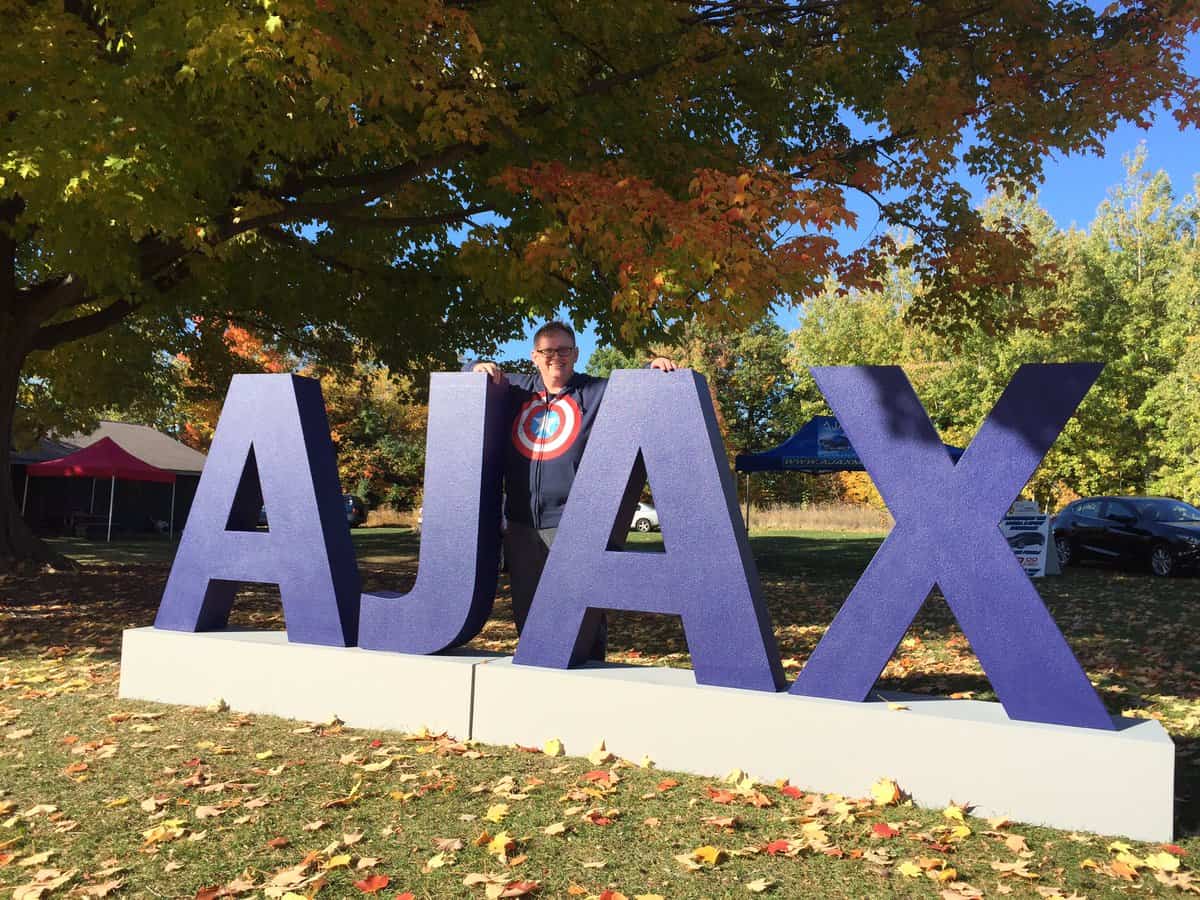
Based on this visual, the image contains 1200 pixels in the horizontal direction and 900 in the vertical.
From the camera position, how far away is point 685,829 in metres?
3.55

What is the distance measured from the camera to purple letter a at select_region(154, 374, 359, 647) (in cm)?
528

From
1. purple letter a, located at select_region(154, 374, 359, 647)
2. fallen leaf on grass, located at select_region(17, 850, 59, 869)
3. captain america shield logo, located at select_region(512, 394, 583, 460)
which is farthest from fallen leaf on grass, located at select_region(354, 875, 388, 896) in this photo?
captain america shield logo, located at select_region(512, 394, 583, 460)

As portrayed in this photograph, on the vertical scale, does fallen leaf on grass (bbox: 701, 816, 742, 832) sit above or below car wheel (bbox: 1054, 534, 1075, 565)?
below

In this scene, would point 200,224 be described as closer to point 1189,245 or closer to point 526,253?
point 526,253

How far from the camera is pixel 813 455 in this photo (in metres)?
17.4

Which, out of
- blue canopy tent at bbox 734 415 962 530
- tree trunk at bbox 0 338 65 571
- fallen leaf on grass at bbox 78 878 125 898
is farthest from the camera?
blue canopy tent at bbox 734 415 962 530

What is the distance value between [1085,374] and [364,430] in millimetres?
38620

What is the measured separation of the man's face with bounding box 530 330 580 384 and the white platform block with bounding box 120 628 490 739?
162 cm

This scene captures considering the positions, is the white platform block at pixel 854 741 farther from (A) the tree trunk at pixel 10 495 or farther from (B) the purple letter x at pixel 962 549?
(A) the tree trunk at pixel 10 495

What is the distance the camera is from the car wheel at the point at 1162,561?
1438 cm

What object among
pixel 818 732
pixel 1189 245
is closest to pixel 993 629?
pixel 818 732

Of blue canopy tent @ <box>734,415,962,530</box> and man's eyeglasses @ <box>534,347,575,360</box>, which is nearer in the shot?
man's eyeglasses @ <box>534,347,575,360</box>

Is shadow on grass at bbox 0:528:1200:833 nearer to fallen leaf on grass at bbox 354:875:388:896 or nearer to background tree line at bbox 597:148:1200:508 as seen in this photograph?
fallen leaf on grass at bbox 354:875:388:896

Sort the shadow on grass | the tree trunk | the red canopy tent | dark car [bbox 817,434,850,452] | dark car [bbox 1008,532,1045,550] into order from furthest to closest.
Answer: the red canopy tent
dark car [bbox 817,434,850,452]
dark car [bbox 1008,532,1045,550]
the tree trunk
the shadow on grass
